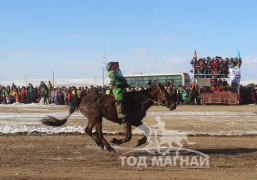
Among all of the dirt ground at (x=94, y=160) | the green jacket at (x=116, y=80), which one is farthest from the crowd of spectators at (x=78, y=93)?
the green jacket at (x=116, y=80)

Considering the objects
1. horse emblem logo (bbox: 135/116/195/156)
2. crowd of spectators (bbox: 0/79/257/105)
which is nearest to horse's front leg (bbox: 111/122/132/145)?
horse emblem logo (bbox: 135/116/195/156)

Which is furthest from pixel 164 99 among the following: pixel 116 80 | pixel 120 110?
pixel 116 80

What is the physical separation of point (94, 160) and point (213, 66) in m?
29.1

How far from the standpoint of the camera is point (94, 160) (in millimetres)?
11102

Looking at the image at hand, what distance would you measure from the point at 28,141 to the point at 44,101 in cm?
2567

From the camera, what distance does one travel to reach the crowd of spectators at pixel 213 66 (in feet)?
124

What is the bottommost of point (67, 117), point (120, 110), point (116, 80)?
point (67, 117)

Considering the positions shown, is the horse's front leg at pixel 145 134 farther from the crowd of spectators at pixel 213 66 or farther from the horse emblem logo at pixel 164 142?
the crowd of spectators at pixel 213 66

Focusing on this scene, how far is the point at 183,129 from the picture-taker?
18953 mm

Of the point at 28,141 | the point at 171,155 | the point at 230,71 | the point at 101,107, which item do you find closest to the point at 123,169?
the point at 171,155

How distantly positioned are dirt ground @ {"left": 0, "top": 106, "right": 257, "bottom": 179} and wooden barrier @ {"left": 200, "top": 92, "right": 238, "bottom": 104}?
21.8 m

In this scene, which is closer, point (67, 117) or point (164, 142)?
point (67, 117)

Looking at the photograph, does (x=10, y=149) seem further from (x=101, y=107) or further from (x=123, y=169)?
(x=123, y=169)

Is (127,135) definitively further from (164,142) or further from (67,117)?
(164,142)
